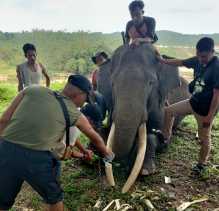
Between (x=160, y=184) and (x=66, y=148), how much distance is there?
2156 mm

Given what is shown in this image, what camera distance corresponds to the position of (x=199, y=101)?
6020 millimetres

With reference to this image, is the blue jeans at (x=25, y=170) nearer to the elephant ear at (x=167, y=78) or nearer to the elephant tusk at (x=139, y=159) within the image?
the elephant tusk at (x=139, y=159)

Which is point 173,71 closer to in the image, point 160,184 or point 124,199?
point 160,184

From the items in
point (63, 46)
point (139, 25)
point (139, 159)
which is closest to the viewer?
point (139, 159)

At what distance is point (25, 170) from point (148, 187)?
7.79 ft

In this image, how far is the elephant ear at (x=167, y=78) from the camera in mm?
6761

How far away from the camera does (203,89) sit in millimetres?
5949

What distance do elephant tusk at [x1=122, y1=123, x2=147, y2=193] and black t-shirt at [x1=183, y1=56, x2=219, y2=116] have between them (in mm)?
856

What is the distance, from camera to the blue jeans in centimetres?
383

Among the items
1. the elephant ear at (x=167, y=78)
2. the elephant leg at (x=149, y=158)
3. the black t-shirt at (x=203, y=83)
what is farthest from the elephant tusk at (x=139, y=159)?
the elephant ear at (x=167, y=78)

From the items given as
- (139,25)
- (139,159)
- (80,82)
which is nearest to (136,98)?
(139,159)

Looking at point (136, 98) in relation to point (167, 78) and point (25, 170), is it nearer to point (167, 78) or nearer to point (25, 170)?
point (167, 78)

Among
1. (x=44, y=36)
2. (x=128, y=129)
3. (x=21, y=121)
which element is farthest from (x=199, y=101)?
(x=44, y=36)

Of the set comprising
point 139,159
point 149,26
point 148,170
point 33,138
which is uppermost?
Answer: point 149,26
